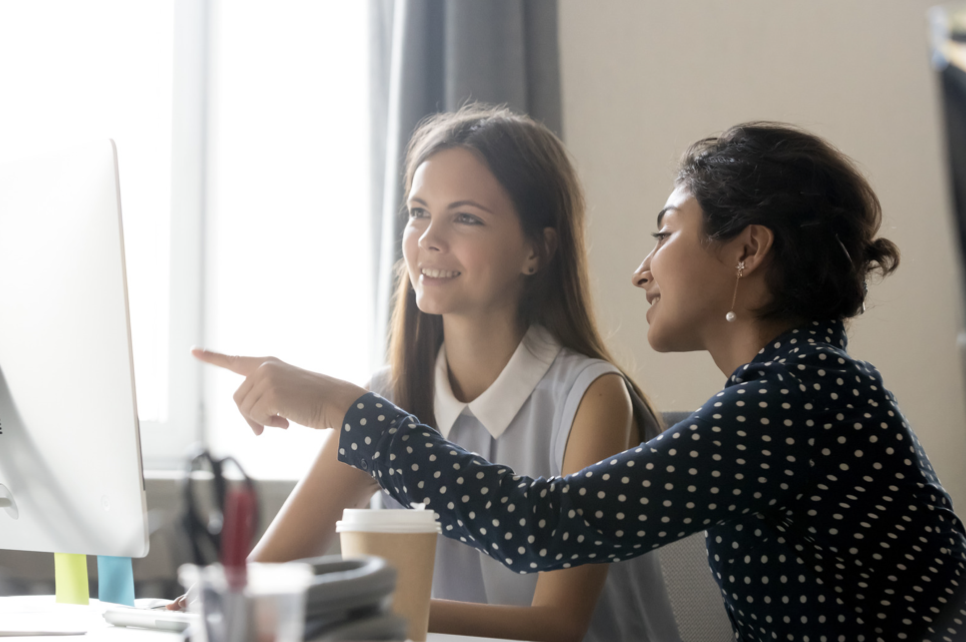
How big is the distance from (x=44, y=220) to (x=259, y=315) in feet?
4.18

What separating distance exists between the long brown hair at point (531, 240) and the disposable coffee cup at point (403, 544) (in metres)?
0.69

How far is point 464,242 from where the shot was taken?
4.26 ft

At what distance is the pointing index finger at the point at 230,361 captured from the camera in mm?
818

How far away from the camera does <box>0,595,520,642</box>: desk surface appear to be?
0.69 metres

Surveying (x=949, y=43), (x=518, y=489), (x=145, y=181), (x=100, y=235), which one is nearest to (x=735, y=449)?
(x=518, y=489)

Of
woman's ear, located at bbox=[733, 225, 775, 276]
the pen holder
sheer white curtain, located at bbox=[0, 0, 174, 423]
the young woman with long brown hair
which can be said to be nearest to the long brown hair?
the young woman with long brown hair

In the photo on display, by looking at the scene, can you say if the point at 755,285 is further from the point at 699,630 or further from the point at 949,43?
the point at 949,43

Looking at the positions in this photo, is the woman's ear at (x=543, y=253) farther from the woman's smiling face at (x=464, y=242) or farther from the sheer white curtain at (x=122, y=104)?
the sheer white curtain at (x=122, y=104)

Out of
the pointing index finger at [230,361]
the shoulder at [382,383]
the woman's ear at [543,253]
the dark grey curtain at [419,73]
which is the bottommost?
the shoulder at [382,383]

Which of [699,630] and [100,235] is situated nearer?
[100,235]

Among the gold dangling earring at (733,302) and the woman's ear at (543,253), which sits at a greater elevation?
the woman's ear at (543,253)

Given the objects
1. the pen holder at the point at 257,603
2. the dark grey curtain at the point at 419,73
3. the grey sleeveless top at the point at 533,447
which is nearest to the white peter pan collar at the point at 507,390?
the grey sleeveless top at the point at 533,447

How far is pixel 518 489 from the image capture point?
78 centimetres

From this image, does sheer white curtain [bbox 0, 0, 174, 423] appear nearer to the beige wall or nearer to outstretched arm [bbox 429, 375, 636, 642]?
the beige wall
